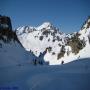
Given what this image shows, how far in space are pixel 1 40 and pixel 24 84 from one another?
163ft

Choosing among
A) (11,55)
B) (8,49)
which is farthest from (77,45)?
(11,55)

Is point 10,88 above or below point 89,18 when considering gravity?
below

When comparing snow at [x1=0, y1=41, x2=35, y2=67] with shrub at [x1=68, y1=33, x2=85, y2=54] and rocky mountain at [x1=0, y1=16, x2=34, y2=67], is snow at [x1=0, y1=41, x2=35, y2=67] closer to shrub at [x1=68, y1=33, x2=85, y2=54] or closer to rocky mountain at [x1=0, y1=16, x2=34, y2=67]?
rocky mountain at [x1=0, y1=16, x2=34, y2=67]

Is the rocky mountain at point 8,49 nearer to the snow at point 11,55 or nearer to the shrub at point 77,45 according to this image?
the snow at point 11,55

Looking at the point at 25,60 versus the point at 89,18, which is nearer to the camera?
the point at 25,60

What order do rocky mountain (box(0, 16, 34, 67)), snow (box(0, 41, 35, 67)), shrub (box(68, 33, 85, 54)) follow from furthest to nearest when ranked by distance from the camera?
1. shrub (box(68, 33, 85, 54))
2. rocky mountain (box(0, 16, 34, 67))
3. snow (box(0, 41, 35, 67))

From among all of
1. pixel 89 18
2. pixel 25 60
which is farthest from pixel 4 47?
pixel 89 18

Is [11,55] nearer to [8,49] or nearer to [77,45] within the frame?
[8,49]

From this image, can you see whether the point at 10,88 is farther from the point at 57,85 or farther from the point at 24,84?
the point at 57,85

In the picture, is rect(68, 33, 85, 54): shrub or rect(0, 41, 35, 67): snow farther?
rect(68, 33, 85, 54): shrub

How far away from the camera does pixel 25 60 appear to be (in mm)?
70188

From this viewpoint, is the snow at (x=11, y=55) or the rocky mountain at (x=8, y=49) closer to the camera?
the snow at (x=11, y=55)

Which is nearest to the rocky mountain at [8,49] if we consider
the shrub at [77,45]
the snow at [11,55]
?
the snow at [11,55]

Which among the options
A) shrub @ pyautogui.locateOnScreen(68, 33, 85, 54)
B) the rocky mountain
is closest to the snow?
the rocky mountain
